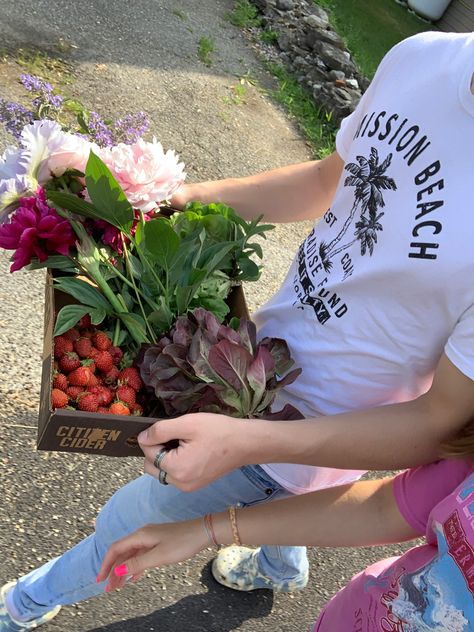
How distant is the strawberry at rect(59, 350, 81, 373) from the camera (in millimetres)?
1482

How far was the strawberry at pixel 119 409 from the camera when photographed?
56.4 inches

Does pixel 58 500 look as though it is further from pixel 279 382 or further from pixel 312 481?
pixel 279 382

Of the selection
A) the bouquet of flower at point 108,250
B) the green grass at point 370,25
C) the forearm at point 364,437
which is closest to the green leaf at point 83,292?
the bouquet of flower at point 108,250

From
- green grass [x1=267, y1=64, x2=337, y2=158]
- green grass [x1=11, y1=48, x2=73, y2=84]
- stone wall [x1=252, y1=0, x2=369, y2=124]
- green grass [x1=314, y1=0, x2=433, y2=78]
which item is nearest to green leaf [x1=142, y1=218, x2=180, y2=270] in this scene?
green grass [x1=11, y1=48, x2=73, y2=84]

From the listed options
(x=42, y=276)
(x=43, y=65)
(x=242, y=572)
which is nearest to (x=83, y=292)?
(x=242, y=572)

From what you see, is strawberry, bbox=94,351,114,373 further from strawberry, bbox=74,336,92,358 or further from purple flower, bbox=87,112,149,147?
purple flower, bbox=87,112,149,147

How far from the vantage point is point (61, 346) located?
59.3 inches

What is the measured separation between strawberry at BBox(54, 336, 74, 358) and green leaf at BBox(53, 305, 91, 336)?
0.09 ft

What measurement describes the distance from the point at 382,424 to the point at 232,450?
0.29 meters

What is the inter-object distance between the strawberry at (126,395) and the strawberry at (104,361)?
0.06 m

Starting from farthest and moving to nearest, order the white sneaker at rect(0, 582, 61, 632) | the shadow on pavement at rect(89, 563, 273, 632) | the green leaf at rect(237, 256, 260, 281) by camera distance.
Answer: the shadow on pavement at rect(89, 563, 273, 632), the white sneaker at rect(0, 582, 61, 632), the green leaf at rect(237, 256, 260, 281)

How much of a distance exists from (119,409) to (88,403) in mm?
62

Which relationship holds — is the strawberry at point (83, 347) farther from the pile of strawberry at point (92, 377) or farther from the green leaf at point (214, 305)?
the green leaf at point (214, 305)

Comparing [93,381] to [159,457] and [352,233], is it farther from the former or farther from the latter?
[352,233]
